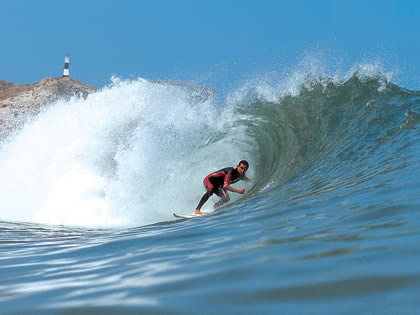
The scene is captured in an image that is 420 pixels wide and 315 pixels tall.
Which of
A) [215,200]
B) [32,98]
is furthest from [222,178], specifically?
[32,98]

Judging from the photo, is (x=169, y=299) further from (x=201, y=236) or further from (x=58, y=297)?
(x=201, y=236)

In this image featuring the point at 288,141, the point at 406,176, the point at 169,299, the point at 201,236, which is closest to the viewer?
the point at 169,299

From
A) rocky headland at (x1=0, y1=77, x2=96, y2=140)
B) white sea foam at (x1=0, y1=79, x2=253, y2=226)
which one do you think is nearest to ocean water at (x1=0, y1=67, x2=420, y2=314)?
white sea foam at (x1=0, y1=79, x2=253, y2=226)

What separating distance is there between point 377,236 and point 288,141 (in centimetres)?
753

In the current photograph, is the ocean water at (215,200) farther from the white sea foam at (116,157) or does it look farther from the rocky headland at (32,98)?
the rocky headland at (32,98)

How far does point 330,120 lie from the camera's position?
992 centimetres

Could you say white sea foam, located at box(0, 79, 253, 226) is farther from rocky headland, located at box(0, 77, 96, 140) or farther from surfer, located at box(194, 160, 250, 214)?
rocky headland, located at box(0, 77, 96, 140)

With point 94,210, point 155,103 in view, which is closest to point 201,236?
point 94,210

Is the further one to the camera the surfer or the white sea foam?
the white sea foam

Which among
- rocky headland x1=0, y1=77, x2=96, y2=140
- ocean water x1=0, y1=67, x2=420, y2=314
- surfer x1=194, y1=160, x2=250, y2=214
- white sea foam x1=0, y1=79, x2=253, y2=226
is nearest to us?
ocean water x1=0, y1=67, x2=420, y2=314

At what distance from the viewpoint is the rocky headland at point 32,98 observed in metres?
24.9

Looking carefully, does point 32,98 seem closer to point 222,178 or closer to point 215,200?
point 215,200

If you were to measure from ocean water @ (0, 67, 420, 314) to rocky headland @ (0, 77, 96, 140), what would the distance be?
40.7 ft

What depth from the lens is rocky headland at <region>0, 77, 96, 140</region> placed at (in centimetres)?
2488
